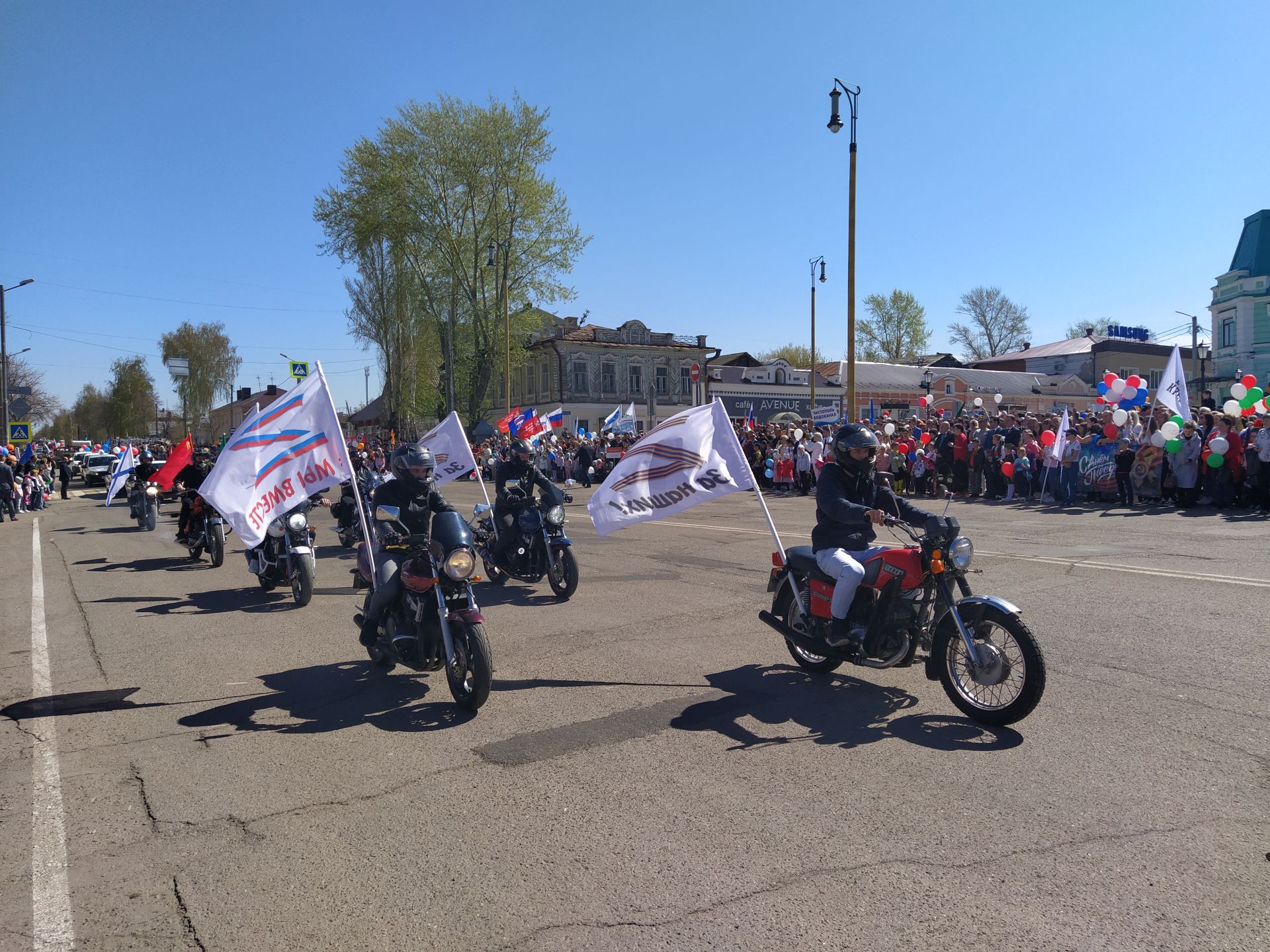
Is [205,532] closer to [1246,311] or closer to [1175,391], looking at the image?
[1175,391]

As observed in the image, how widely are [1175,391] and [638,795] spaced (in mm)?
18366

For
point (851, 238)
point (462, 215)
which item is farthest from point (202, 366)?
point (851, 238)

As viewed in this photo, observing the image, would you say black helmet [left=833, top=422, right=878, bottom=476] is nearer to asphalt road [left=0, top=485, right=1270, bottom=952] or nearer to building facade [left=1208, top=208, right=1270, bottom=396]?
asphalt road [left=0, top=485, right=1270, bottom=952]

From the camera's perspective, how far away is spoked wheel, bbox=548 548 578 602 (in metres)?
9.84

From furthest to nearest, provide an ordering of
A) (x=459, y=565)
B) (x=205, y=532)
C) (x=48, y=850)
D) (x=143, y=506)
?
(x=143, y=506) → (x=205, y=532) → (x=459, y=565) → (x=48, y=850)

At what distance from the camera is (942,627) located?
212 inches

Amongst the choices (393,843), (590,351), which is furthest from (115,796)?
(590,351)

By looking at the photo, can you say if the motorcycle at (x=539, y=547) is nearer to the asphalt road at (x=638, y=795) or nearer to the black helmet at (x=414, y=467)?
the asphalt road at (x=638, y=795)

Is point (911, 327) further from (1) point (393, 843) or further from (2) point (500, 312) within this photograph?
(1) point (393, 843)

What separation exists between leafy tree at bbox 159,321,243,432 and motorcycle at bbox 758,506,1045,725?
309 feet

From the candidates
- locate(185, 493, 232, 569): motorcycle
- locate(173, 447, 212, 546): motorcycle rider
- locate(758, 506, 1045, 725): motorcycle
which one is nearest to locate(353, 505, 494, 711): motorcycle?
locate(758, 506, 1045, 725): motorcycle

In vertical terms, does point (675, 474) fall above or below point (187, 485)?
above

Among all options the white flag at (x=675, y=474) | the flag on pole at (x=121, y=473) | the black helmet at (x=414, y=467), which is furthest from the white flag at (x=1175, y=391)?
the flag on pole at (x=121, y=473)

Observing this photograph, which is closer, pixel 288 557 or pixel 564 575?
pixel 564 575
